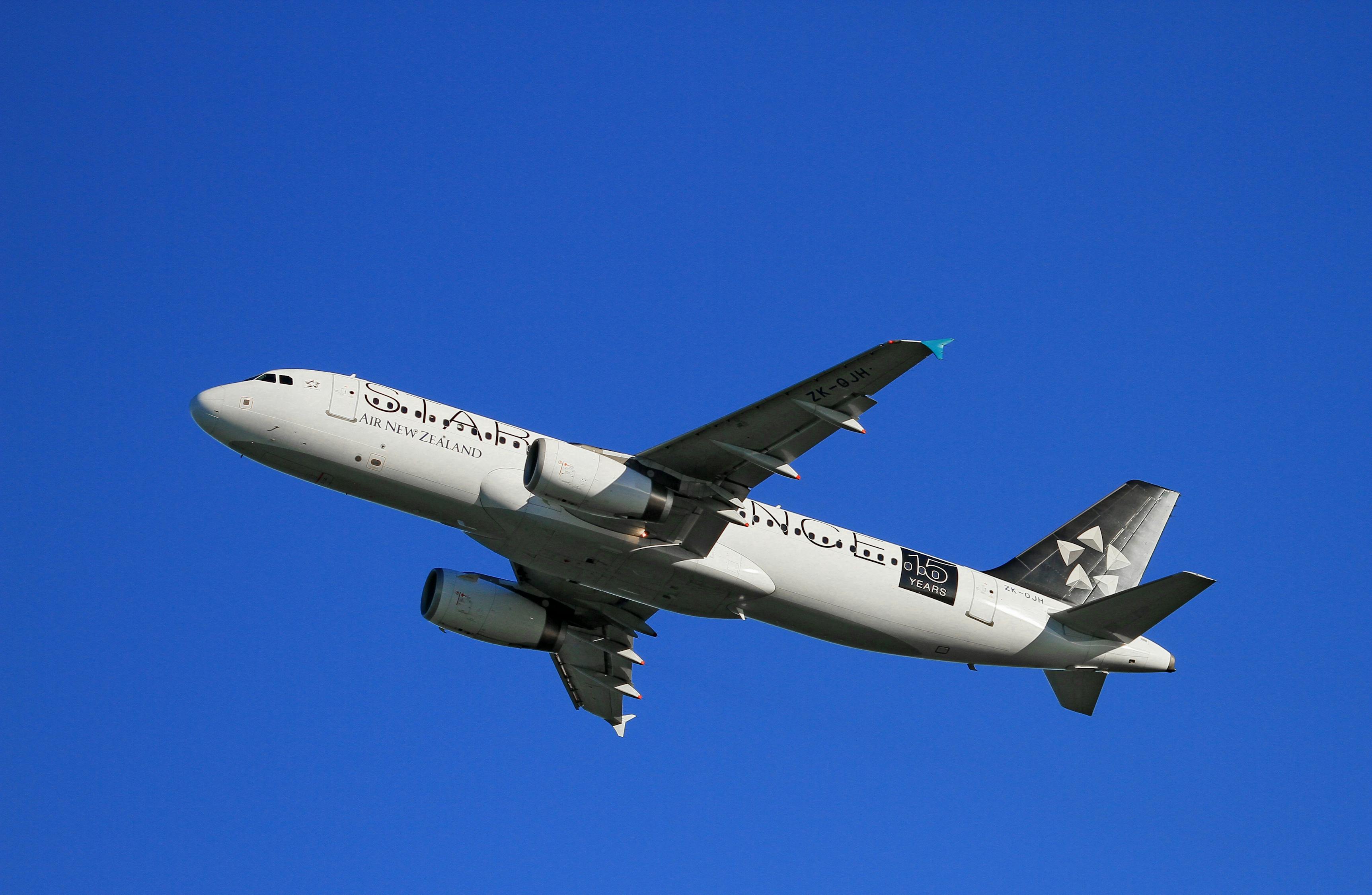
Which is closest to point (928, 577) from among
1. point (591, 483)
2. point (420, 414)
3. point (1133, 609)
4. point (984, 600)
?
point (984, 600)

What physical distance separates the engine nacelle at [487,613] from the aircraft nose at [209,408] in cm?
934

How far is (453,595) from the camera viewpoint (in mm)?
37938

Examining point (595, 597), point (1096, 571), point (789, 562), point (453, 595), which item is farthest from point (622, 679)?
point (1096, 571)

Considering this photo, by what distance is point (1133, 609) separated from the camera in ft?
115

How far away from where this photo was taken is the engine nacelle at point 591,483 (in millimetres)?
30250

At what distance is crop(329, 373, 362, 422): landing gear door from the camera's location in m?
31.4

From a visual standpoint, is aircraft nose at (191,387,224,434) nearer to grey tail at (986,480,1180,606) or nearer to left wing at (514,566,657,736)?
left wing at (514,566,657,736)

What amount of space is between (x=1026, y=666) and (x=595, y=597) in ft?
43.0

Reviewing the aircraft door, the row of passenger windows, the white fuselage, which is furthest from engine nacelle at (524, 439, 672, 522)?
the aircraft door

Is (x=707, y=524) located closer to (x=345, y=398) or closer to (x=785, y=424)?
(x=785, y=424)

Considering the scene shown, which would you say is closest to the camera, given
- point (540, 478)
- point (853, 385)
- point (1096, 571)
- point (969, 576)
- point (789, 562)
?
point (853, 385)

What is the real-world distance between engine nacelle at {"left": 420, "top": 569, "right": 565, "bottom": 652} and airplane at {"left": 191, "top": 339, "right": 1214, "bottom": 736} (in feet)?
0.35

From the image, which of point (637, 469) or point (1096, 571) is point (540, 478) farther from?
point (1096, 571)

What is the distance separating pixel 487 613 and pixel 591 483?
9.63 m
